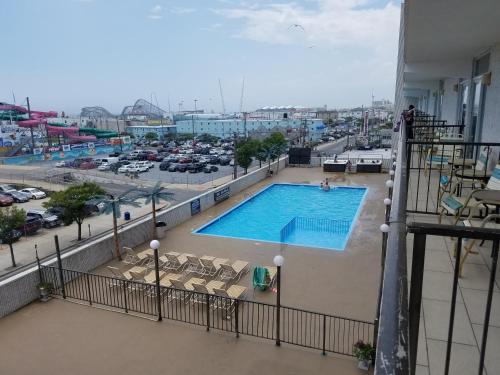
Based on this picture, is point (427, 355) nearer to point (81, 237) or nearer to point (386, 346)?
point (386, 346)

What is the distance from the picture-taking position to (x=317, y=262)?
46.3ft

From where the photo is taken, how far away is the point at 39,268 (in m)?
11.8

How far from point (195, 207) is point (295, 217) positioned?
5436 millimetres

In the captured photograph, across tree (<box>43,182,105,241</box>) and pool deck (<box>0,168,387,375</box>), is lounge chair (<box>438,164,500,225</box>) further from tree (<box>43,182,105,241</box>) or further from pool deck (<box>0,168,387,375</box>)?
tree (<box>43,182,105,241</box>)

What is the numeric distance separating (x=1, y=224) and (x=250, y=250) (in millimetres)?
11004

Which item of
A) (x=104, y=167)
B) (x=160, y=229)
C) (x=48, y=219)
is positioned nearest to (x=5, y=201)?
(x=48, y=219)

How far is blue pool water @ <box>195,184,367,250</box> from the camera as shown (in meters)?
17.6

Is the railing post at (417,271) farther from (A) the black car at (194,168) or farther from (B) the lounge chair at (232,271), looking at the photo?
(A) the black car at (194,168)

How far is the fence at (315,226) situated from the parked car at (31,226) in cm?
1419

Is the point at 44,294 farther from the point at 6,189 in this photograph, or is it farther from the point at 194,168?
the point at 194,168

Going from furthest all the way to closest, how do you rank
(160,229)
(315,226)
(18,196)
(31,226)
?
(18,196)
(31,226)
(315,226)
(160,229)

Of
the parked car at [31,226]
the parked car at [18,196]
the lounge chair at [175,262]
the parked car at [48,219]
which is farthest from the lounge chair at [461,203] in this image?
the parked car at [18,196]

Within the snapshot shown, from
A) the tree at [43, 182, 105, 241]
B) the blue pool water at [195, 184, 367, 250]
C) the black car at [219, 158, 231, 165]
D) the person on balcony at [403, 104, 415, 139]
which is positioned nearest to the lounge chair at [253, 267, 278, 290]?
the blue pool water at [195, 184, 367, 250]

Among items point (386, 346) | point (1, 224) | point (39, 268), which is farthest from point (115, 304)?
point (386, 346)
